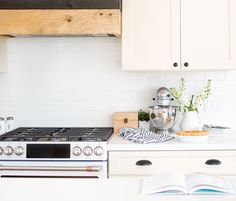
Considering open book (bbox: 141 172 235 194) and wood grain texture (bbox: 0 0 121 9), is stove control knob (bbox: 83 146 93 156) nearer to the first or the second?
wood grain texture (bbox: 0 0 121 9)

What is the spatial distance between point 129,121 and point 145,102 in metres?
0.28

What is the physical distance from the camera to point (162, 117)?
3.19m

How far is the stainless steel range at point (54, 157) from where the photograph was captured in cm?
283

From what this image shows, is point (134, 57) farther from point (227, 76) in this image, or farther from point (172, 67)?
point (227, 76)

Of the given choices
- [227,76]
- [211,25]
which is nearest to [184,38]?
[211,25]

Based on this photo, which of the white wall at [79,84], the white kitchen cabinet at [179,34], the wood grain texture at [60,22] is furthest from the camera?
the white wall at [79,84]

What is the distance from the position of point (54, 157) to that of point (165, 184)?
4.78ft

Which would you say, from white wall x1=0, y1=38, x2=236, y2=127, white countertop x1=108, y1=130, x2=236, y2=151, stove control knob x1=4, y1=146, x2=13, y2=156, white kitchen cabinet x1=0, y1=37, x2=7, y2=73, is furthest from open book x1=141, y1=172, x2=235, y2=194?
white kitchen cabinet x1=0, y1=37, x2=7, y2=73

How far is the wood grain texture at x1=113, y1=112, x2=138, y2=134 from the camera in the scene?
3.33 metres

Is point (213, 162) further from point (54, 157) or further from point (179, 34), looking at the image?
point (54, 157)

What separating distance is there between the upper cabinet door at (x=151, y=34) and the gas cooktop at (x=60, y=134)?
60 centimetres

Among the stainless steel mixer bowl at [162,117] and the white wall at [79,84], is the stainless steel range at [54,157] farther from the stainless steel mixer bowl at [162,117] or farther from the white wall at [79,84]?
the white wall at [79,84]

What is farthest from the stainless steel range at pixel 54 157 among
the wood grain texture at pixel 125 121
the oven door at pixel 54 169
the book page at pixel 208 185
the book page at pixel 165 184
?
the book page at pixel 208 185

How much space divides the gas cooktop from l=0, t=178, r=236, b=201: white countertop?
111cm
